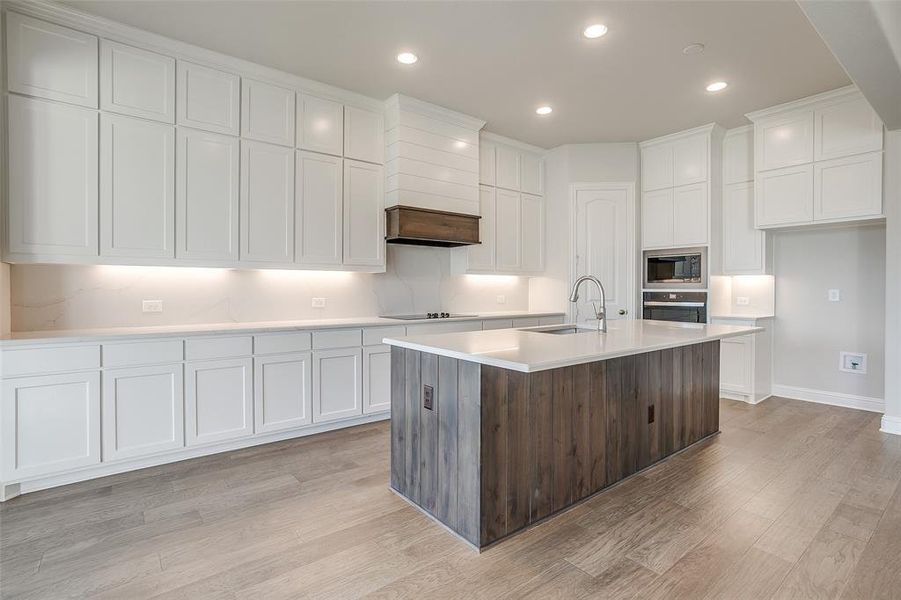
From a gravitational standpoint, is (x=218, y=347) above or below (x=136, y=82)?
below

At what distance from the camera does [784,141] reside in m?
4.34

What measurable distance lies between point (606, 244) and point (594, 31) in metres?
2.76

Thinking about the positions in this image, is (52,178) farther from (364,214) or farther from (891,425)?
(891,425)

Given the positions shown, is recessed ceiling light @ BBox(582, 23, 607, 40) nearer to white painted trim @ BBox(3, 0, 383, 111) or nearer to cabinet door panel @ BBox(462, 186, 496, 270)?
white painted trim @ BBox(3, 0, 383, 111)

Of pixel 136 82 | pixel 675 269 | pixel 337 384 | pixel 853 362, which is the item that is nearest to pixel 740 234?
pixel 675 269

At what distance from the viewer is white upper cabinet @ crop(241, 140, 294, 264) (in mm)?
3521

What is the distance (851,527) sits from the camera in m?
2.22

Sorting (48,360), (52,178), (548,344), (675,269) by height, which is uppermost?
(52,178)

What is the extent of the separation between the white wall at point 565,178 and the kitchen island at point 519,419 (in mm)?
2547

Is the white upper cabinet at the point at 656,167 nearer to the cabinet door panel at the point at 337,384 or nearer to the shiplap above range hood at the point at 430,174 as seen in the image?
the shiplap above range hood at the point at 430,174

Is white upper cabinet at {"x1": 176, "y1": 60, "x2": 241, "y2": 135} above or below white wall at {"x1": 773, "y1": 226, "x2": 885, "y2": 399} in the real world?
above

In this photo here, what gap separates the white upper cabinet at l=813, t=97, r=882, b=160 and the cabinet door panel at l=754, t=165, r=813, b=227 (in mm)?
211

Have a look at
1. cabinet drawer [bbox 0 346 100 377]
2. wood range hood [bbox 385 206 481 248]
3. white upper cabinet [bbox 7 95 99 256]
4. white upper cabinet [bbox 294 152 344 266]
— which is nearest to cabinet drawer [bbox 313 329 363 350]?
white upper cabinet [bbox 294 152 344 266]

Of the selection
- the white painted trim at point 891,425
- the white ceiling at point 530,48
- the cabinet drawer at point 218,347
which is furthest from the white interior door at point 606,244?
the cabinet drawer at point 218,347
